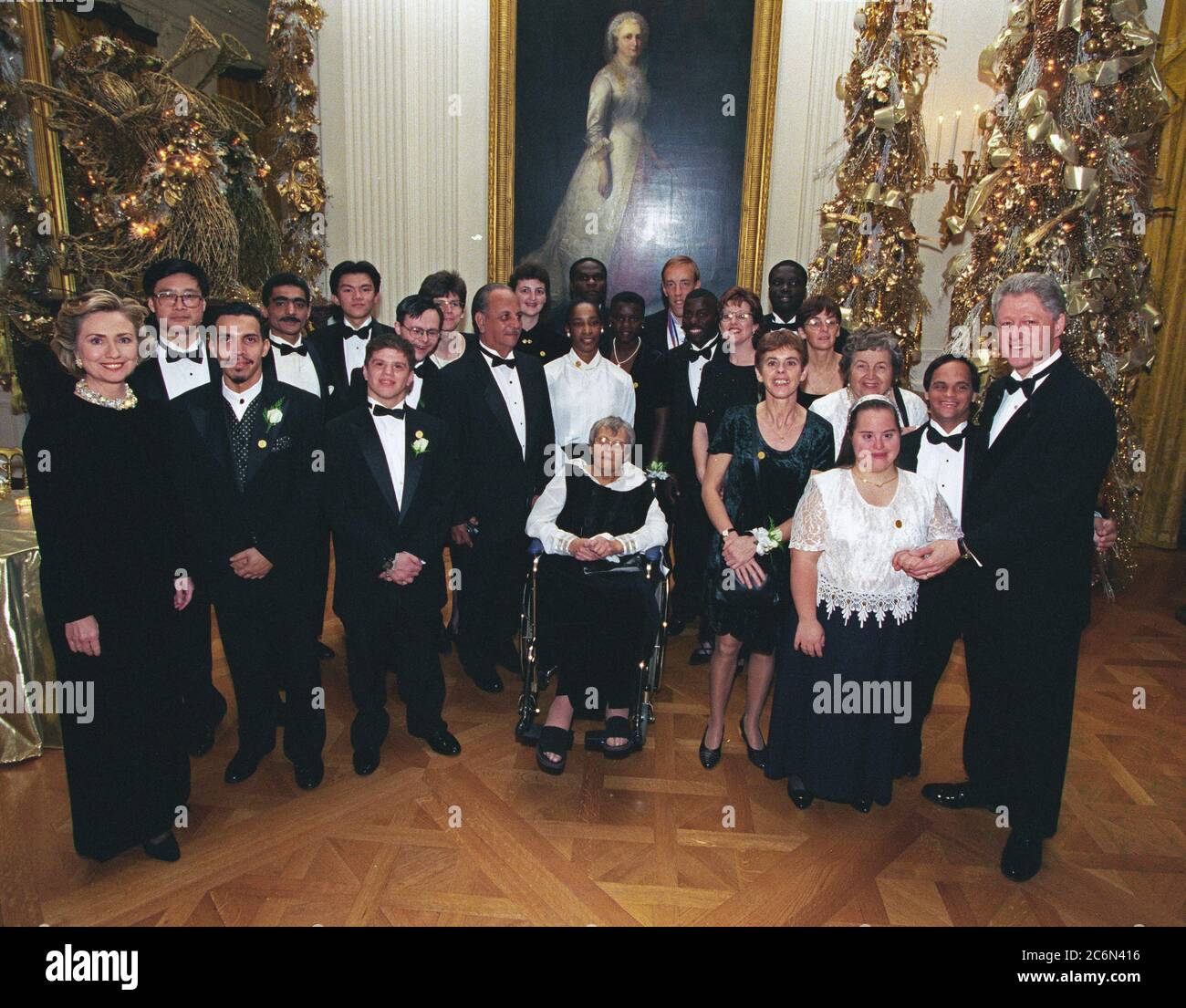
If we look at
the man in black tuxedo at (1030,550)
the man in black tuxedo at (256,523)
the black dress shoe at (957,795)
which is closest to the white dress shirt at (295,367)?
the man in black tuxedo at (256,523)

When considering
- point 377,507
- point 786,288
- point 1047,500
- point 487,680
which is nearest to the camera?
point 1047,500

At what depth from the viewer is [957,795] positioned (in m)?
3.22

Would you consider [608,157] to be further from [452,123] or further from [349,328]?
[349,328]

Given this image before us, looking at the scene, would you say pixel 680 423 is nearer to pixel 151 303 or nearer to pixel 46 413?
pixel 151 303

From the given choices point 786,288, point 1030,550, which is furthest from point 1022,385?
point 786,288

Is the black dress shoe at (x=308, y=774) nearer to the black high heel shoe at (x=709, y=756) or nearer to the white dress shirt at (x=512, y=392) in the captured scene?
the black high heel shoe at (x=709, y=756)

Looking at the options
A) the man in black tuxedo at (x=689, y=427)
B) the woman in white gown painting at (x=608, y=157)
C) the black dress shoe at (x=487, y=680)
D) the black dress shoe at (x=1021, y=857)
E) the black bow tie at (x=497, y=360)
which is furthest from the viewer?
the woman in white gown painting at (x=608, y=157)

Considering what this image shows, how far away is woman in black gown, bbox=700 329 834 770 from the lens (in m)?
3.11

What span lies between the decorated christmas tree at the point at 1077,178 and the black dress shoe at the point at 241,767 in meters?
4.54

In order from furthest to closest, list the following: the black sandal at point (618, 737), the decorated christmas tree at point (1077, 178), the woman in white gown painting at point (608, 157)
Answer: the woman in white gown painting at point (608, 157) < the decorated christmas tree at point (1077, 178) < the black sandal at point (618, 737)

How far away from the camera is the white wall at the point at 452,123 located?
6.47 m

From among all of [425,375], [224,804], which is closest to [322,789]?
[224,804]

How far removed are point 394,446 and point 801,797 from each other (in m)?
2.23

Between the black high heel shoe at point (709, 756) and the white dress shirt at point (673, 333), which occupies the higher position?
the white dress shirt at point (673, 333)
